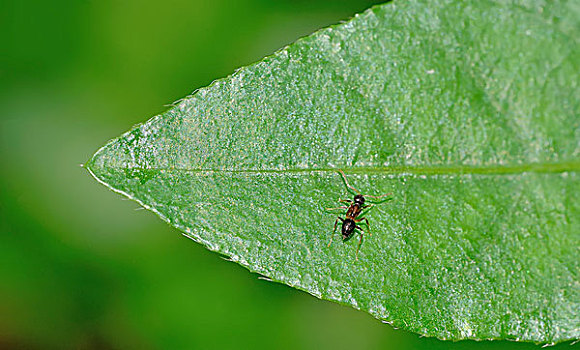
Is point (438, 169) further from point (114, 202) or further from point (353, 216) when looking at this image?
point (114, 202)

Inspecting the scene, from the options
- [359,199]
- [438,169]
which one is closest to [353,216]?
[359,199]

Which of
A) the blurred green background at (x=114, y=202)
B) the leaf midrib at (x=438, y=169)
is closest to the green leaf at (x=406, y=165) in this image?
the leaf midrib at (x=438, y=169)

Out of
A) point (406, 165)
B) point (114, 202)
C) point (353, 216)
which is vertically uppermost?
point (406, 165)

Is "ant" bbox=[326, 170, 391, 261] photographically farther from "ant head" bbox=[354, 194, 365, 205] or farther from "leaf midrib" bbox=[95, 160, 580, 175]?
"leaf midrib" bbox=[95, 160, 580, 175]

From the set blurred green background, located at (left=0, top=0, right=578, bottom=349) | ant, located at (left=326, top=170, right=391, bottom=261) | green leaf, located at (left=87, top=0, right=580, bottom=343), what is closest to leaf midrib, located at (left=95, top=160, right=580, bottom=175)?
green leaf, located at (left=87, top=0, right=580, bottom=343)

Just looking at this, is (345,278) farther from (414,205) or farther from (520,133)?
(520,133)

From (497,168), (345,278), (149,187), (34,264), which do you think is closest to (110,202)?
(34,264)
